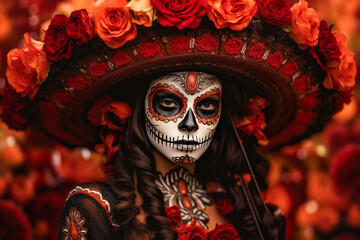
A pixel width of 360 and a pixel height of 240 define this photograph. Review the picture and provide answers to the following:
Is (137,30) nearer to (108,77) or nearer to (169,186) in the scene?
(108,77)

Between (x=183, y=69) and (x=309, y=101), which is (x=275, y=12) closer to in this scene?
(x=183, y=69)

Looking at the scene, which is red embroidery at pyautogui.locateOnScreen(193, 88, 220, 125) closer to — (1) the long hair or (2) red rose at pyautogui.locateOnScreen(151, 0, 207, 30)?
(1) the long hair

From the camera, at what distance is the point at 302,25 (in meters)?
2.50

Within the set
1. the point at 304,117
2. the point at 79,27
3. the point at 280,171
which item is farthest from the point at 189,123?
the point at 280,171

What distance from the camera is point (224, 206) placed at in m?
2.86

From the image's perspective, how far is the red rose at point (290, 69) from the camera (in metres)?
2.65

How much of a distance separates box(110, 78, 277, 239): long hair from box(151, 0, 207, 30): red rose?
0.51 metres

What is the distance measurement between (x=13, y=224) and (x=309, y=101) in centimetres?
207

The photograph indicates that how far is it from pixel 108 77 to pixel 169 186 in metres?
0.57

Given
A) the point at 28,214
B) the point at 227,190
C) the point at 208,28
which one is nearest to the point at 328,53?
the point at 208,28

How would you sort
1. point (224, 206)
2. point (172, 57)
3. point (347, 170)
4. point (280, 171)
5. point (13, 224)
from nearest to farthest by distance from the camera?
point (172, 57), point (224, 206), point (13, 224), point (347, 170), point (280, 171)

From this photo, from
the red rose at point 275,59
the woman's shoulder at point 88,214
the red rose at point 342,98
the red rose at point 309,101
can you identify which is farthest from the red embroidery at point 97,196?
the red rose at point 342,98

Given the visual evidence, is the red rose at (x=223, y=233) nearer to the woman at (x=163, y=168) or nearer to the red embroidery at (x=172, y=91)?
the woman at (x=163, y=168)

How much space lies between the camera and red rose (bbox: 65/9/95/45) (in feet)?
7.82
